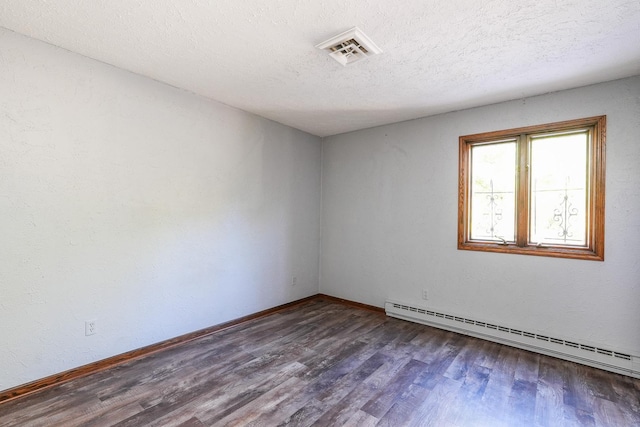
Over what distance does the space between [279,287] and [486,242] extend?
2581 mm

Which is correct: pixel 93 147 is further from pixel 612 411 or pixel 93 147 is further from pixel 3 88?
pixel 612 411

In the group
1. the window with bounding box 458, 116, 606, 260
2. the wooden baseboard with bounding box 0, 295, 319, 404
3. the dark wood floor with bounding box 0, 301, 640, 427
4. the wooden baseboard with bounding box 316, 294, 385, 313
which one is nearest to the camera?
the dark wood floor with bounding box 0, 301, 640, 427

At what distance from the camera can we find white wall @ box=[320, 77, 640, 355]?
242 centimetres

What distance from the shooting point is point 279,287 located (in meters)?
3.83

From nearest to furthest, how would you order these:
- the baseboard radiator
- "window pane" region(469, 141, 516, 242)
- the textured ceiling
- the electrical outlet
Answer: the textured ceiling → the electrical outlet → the baseboard radiator → "window pane" region(469, 141, 516, 242)

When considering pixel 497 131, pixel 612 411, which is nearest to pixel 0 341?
pixel 612 411

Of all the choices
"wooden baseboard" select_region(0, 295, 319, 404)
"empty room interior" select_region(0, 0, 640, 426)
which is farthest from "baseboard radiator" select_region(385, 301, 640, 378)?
"wooden baseboard" select_region(0, 295, 319, 404)

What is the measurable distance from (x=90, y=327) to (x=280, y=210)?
89.0 inches

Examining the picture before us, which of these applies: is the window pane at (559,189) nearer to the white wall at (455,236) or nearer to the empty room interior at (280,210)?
the empty room interior at (280,210)

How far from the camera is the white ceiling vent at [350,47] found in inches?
74.1

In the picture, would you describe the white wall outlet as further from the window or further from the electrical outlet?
the window

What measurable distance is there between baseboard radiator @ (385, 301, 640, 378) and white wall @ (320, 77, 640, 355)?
0.06 meters

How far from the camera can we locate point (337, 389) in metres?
2.10

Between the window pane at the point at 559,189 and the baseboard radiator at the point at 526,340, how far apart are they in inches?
36.9
